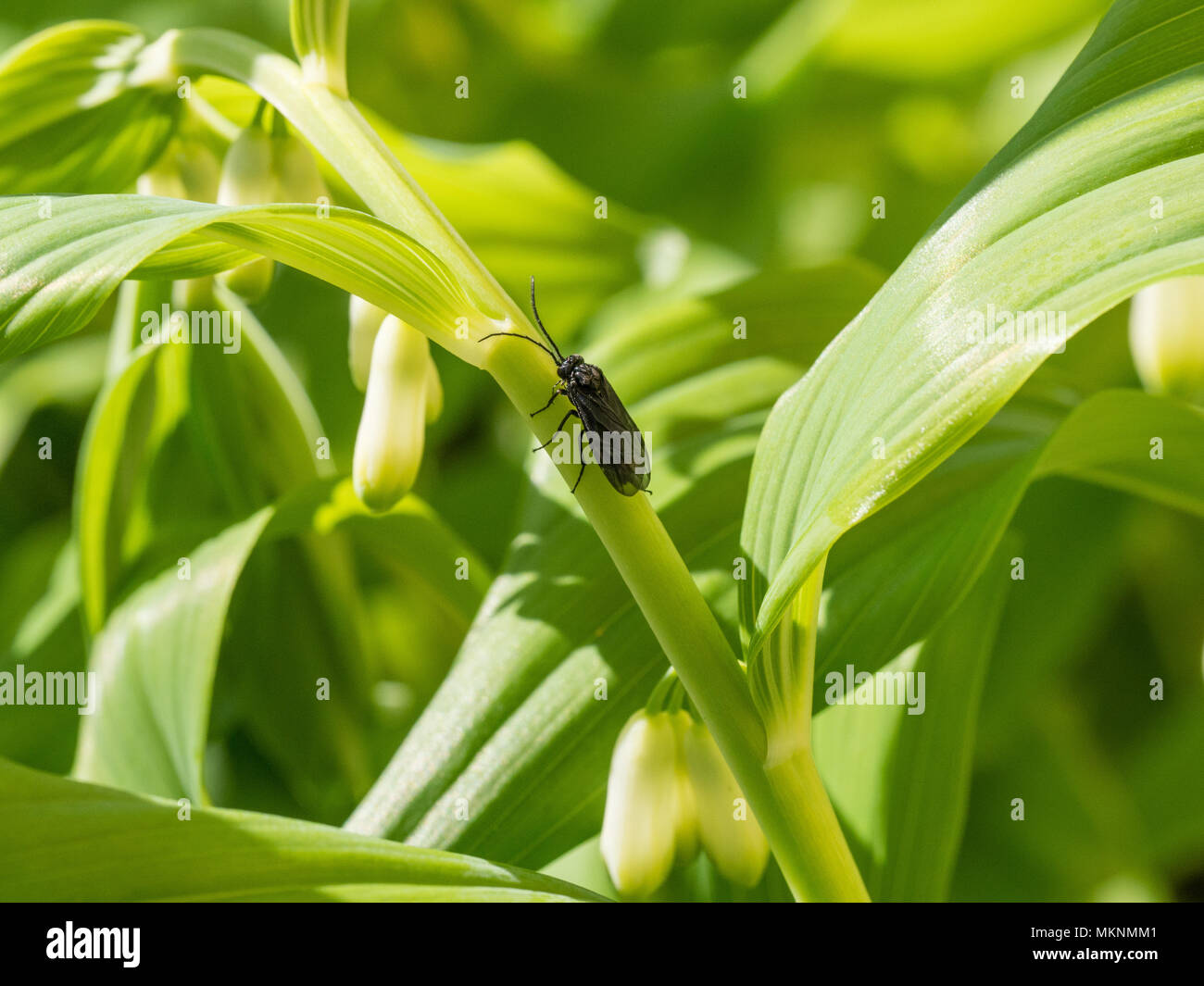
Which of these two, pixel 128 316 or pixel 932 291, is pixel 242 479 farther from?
pixel 932 291

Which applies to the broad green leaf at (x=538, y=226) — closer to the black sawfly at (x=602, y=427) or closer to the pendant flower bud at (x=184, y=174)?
the pendant flower bud at (x=184, y=174)

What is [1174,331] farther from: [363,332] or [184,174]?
[184,174]

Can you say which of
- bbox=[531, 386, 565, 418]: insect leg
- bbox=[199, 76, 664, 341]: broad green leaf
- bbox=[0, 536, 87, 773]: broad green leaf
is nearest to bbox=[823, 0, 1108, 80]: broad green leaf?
bbox=[199, 76, 664, 341]: broad green leaf

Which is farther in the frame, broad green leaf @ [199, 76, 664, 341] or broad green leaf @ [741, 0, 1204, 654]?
broad green leaf @ [199, 76, 664, 341]

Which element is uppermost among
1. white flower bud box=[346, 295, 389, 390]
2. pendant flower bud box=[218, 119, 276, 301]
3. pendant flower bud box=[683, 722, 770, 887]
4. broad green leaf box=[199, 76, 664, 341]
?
broad green leaf box=[199, 76, 664, 341]

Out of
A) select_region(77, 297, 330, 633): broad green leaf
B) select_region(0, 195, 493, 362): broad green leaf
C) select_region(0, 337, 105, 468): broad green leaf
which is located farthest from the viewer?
select_region(0, 337, 105, 468): broad green leaf

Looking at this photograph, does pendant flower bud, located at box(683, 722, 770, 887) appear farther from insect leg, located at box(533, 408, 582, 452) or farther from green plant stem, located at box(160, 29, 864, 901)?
insect leg, located at box(533, 408, 582, 452)

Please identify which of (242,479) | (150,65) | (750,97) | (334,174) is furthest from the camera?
(750,97)

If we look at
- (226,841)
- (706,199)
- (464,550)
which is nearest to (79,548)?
(464,550)
